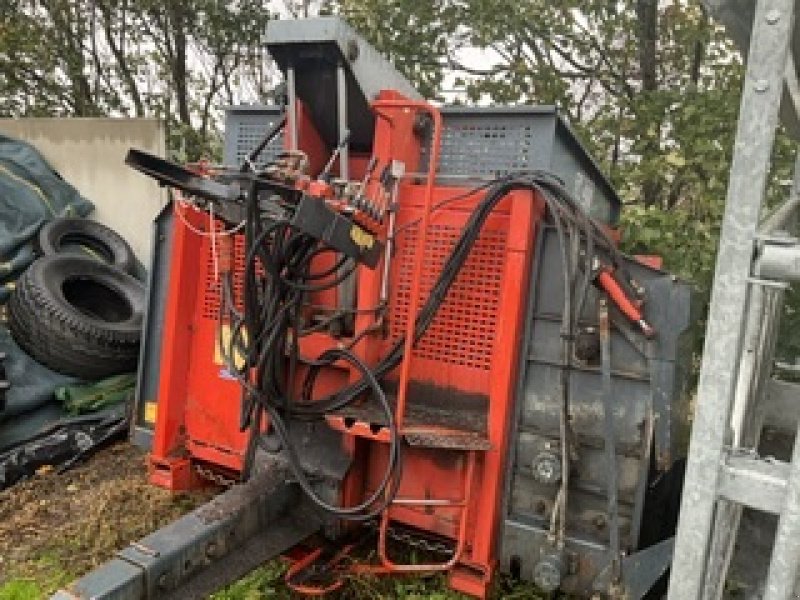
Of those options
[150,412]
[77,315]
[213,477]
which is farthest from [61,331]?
[213,477]

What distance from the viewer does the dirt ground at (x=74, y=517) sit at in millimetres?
2852

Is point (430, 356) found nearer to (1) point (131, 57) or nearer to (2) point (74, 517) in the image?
(2) point (74, 517)

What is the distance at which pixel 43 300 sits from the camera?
165 inches

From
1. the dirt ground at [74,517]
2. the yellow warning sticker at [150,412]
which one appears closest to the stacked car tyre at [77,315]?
the dirt ground at [74,517]

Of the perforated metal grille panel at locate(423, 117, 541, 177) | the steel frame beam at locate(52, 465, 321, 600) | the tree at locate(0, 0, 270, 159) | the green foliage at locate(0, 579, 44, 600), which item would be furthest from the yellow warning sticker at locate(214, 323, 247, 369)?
the tree at locate(0, 0, 270, 159)

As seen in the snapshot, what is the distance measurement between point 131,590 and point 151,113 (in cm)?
996

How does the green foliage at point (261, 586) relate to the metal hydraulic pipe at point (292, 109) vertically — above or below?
below

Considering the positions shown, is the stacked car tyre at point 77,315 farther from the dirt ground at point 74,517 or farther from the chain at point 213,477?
the chain at point 213,477

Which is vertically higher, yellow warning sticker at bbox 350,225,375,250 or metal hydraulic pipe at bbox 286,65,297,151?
metal hydraulic pipe at bbox 286,65,297,151

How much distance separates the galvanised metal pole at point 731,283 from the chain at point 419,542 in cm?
150

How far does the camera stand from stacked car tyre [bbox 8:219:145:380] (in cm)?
419

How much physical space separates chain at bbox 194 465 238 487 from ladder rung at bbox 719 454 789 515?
2397 mm

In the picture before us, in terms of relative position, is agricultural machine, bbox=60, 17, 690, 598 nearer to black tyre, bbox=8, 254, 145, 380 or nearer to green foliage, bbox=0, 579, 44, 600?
green foliage, bbox=0, 579, 44, 600

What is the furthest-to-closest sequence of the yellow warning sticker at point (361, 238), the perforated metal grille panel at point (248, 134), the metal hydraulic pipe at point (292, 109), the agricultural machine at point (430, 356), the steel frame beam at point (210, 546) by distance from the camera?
1. the perforated metal grille panel at point (248, 134)
2. the metal hydraulic pipe at point (292, 109)
3. the agricultural machine at point (430, 356)
4. the yellow warning sticker at point (361, 238)
5. the steel frame beam at point (210, 546)
